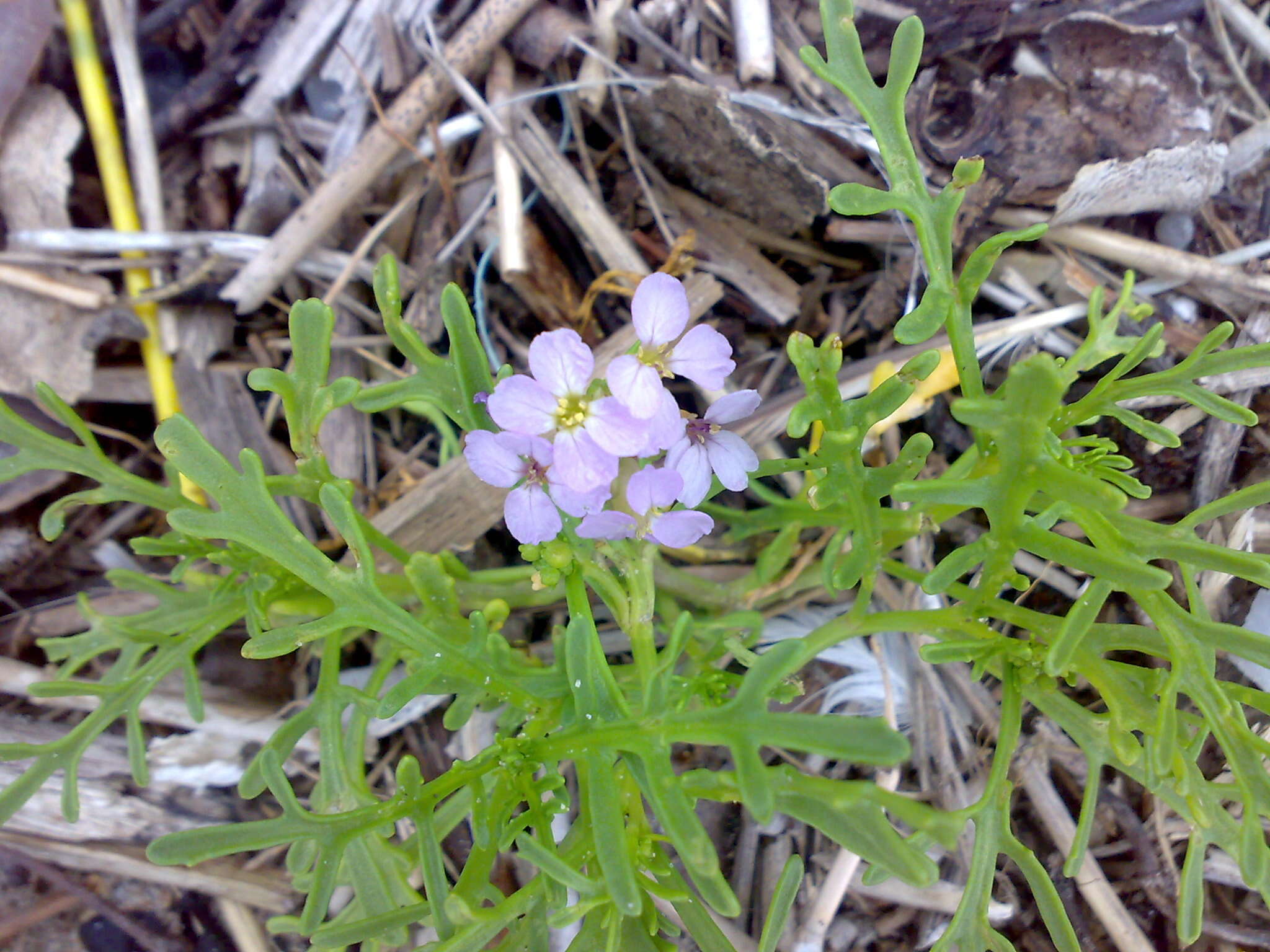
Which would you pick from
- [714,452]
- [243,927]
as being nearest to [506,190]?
[714,452]

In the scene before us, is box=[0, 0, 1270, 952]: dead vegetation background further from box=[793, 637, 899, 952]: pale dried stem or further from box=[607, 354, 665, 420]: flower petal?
box=[607, 354, 665, 420]: flower petal

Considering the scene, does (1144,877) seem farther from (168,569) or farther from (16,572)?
(16,572)

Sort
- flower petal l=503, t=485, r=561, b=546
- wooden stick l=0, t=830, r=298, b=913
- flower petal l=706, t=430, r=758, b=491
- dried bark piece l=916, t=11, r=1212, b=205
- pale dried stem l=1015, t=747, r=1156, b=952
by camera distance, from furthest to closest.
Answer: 1. wooden stick l=0, t=830, r=298, b=913
2. dried bark piece l=916, t=11, r=1212, b=205
3. pale dried stem l=1015, t=747, r=1156, b=952
4. flower petal l=706, t=430, r=758, b=491
5. flower petal l=503, t=485, r=561, b=546

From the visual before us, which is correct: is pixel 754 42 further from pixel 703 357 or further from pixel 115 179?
pixel 115 179

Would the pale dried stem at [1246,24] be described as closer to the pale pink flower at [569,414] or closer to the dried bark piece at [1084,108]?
the dried bark piece at [1084,108]

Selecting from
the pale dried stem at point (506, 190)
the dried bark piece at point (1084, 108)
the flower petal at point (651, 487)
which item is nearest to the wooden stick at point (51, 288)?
the pale dried stem at point (506, 190)

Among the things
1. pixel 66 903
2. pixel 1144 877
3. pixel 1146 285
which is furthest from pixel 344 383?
pixel 1144 877

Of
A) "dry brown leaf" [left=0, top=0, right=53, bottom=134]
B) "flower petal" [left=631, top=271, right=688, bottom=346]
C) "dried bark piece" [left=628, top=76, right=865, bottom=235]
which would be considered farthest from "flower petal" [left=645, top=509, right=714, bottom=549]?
"dry brown leaf" [left=0, top=0, right=53, bottom=134]
